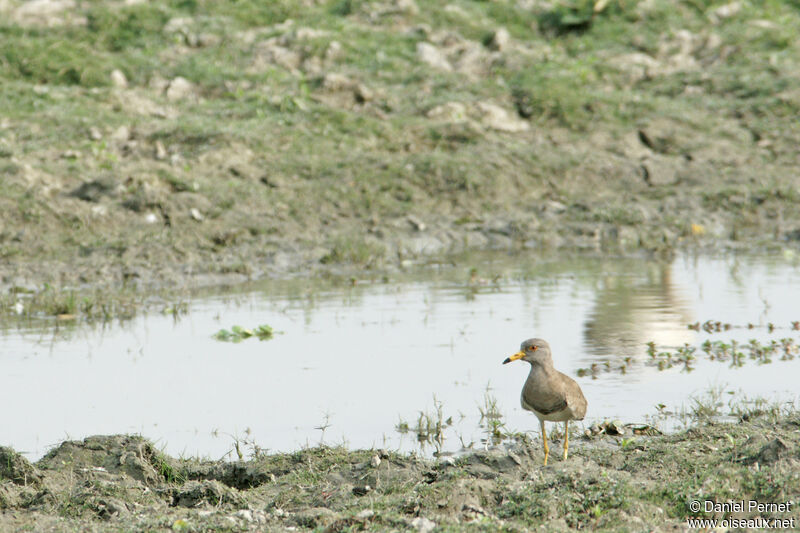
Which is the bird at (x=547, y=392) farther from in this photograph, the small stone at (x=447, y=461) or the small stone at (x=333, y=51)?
the small stone at (x=333, y=51)

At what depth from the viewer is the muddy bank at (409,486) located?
4938mm

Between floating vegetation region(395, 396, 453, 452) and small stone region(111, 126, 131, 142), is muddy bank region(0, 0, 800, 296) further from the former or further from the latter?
floating vegetation region(395, 396, 453, 452)

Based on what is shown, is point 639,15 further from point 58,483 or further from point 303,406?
point 58,483

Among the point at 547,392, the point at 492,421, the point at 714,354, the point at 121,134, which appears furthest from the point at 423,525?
the point at 121,134

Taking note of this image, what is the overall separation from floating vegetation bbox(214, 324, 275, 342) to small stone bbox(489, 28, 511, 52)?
11278 millimetres

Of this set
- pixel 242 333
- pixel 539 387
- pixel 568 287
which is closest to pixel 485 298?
pixel 568 287

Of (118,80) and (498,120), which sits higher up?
(118,80)

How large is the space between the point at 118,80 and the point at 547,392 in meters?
13.2

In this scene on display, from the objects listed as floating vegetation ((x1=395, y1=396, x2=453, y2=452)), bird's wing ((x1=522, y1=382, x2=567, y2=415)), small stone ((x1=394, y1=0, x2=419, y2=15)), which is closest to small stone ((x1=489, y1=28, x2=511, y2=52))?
small stone ((x1=394, y1=0, x2=419, y2=15))

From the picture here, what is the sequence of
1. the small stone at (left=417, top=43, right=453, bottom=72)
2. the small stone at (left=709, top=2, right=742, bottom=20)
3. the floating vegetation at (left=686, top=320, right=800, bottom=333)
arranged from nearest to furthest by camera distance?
1. the floating vegetation at (left=686, top=320, right=800, bottom=333)
2. the small stone at (left=417, top=43, right=453, bottom=72)
3. the small stone at (left=709, top=2, right=742, bottom=20)

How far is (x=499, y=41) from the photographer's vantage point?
20.2m

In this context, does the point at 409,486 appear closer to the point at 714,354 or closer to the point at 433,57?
the point at 714,354

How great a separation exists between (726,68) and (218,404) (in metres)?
15.0

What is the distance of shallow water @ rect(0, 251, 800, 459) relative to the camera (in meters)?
7.62
